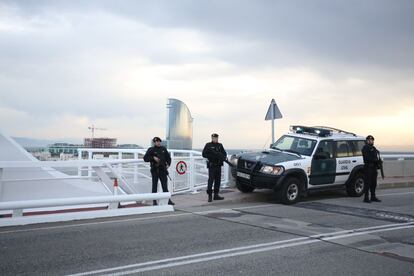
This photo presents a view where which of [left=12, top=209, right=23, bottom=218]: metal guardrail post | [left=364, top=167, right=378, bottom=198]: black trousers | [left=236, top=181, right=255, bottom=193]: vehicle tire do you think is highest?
[left=364, top=167, right=378, bottom=198]: black trousers

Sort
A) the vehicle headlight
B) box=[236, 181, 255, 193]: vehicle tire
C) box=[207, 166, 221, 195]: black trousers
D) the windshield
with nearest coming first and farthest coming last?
the vehicle headlight < box=[207, 166, 221, 195]: black trousers < the windshield < box=[236, 181, 255, 193]: vehicle tire

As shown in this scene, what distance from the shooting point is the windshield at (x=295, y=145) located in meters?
13.1

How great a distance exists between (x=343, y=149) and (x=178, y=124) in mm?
8538

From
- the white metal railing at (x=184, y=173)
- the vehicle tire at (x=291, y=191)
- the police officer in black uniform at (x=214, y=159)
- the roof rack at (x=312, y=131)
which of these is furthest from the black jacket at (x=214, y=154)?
the roof rack at (x=312, y=131)

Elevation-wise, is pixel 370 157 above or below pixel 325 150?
below

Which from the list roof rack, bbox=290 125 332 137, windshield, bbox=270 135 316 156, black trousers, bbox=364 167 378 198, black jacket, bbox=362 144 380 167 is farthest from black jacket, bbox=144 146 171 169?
black trousers, bbox=364 167 378 198

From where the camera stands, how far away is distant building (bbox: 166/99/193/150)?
1995 centimetres

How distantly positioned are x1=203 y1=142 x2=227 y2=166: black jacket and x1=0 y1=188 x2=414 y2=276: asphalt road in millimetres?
1670

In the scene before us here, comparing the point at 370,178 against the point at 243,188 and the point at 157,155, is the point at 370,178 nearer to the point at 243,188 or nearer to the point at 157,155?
the point at 243,188

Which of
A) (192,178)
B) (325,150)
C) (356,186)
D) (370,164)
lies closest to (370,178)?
(370,164)

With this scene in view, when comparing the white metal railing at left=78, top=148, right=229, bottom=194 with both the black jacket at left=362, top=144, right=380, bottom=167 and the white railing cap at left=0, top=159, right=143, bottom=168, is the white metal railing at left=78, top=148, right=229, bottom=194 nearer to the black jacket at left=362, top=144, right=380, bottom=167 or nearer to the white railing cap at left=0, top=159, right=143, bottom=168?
the white railing cap at left=0, top=159, right=143, bottom=168

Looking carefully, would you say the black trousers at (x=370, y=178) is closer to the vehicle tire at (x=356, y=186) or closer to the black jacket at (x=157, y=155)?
the vehicle tire at (x=356, y=186)

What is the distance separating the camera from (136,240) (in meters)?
7.66

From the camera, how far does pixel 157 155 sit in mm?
11523
